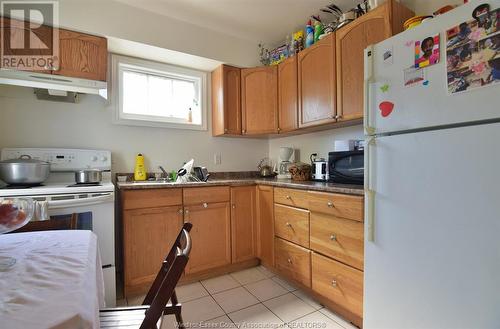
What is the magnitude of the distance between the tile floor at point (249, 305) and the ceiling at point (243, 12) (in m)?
2.41

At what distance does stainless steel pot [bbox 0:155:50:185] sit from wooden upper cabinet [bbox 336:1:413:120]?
2289 mm

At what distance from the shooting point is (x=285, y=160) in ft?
9.11

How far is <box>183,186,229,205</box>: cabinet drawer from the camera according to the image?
2126mm

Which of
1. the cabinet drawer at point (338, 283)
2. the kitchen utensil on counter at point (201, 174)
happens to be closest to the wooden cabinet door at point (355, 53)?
the cabinet drawer at point (338, 283)

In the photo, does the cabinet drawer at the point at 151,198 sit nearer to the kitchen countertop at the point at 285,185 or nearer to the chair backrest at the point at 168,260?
the kitchen countertop at the point at 285,185

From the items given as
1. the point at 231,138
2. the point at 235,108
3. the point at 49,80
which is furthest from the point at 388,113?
the point at 49,80

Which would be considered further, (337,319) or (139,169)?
(139,169)

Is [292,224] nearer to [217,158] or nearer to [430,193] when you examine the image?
[430,193]

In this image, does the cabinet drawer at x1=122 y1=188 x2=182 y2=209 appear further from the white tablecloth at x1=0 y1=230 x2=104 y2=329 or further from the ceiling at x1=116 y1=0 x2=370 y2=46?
the ceiling at x1=116 y1=0 x2=370 y2=46

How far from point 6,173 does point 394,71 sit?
8.14 ft

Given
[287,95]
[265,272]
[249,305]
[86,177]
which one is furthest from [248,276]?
Result: [287,95]

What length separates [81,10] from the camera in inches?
77.4

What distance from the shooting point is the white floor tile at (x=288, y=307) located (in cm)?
170

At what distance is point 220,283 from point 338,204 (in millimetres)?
1294
